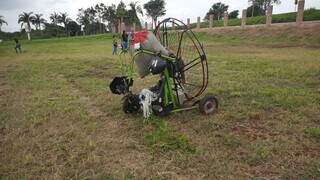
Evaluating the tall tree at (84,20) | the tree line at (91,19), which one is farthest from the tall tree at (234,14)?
the tall tree at (84,20)

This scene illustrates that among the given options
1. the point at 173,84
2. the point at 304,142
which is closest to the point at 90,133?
the point at 173,84

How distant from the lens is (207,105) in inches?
226

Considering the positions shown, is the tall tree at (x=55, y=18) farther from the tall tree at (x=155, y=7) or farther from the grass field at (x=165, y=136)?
the grass field at (x=165, y=136)

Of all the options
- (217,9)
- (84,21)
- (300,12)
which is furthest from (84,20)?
(300,12)

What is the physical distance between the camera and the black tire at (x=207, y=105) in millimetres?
5682

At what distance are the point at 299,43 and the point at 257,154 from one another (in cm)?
1955

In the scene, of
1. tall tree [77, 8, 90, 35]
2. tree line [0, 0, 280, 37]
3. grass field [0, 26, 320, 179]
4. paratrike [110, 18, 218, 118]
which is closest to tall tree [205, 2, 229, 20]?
tree line [0, 0, 280, 37]

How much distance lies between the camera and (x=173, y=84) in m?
5.79

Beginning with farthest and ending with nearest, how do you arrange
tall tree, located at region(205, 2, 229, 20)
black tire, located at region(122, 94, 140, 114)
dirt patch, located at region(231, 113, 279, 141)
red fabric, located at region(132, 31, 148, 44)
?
1. tall tree, located at region(205, 2, 229, 20)
2. black tire, located at region(122, 94, 140, 114)
3. red fabric, located at region(132, 31, 148, 44)
4. dirt patch, located at region(231, 113, 279, 141)

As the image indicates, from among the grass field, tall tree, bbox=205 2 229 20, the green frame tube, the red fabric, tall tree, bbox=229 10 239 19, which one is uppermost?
tall tree, bbox=205 2 229 20

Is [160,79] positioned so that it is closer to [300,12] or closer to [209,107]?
[209,107]

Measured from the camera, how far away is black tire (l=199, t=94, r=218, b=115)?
5682mm

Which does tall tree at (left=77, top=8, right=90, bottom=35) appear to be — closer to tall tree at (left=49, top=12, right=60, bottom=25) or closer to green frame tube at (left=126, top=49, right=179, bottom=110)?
tall tree at (left=49, top=12, right=60, bottom=25)

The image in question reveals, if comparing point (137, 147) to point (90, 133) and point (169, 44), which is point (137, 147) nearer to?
point (90, 133)
